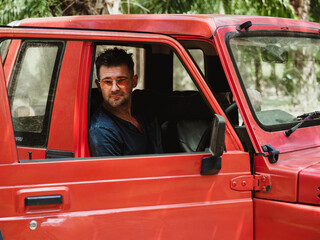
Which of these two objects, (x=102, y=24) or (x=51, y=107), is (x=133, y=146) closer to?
(x=51, y=107)

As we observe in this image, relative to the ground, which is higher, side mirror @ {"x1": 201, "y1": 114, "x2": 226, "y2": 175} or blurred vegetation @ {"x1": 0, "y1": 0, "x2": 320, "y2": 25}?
blurred vegetation @ {"x1": 0, "y1": 0, "x2": 320, "y2": 25}

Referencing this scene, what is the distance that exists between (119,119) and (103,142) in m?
0.26

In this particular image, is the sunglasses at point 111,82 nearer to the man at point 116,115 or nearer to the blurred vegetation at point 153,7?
the man at point 116,115

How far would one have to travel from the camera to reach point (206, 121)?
3.46 m

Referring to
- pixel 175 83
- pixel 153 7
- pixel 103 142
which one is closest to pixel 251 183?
pixel 103 142

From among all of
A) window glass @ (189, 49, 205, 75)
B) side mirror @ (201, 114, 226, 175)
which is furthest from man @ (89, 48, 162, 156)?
side mirror @ (201, 114, 226, 175)

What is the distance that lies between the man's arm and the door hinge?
2.23ft

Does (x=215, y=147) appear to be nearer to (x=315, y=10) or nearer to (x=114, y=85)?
(x=114, y=85)

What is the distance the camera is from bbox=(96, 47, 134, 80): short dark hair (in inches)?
114

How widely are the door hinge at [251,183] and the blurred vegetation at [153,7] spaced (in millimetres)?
4528

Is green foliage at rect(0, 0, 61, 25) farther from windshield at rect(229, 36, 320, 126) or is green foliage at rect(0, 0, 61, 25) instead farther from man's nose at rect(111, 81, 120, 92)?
windshield at rect(229, 36, 320, 126)

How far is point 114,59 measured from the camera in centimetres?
293

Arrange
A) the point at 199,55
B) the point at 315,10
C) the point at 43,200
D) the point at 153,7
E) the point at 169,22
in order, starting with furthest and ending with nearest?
the point at 153,7
the point at 315,10
the point at 199,55
the point at 169,22
the point at 43,200

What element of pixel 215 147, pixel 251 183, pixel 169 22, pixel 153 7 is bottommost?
pixel 251 183
